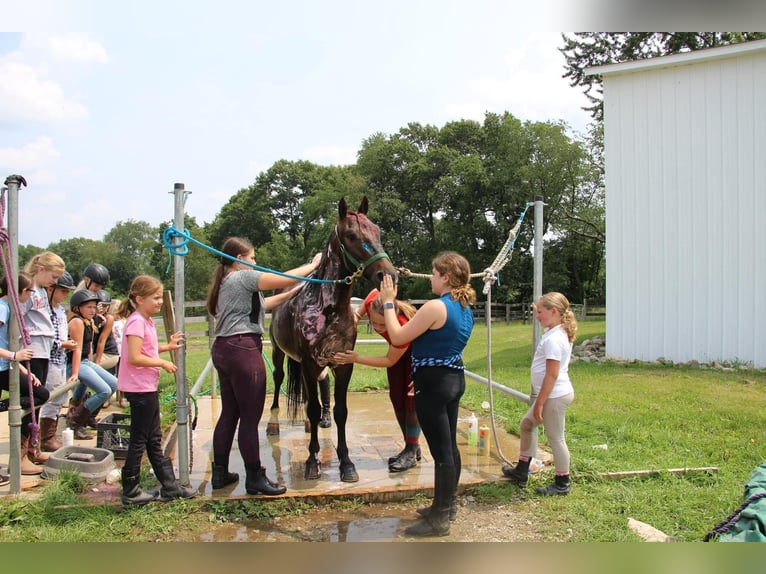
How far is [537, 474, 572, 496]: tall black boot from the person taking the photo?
398 cm

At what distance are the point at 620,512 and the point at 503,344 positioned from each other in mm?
13794

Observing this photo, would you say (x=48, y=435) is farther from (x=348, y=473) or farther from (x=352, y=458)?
(x=348, y=473)

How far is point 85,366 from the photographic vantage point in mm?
5492

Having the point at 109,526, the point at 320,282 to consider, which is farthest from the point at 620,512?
the point at 109,526

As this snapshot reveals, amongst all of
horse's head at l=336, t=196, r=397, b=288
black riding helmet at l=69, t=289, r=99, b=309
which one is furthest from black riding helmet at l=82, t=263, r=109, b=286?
horse's head at l=336, t=196, r=397, b=288

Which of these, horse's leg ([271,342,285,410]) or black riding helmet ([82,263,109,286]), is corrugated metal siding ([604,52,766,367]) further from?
black riding helmet ([82,263,109,286])

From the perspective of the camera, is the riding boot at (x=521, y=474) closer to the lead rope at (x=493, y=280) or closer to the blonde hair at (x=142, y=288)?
the lead rope at (x=493, y=280)

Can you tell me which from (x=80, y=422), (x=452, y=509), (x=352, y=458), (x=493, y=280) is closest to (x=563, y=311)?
(x=493, y=280)

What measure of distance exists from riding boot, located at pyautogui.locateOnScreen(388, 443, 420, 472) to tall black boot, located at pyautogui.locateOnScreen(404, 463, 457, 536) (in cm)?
97

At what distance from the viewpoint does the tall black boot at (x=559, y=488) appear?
13.0ft

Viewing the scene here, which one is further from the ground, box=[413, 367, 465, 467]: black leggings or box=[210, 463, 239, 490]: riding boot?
box=[413, 367, 465, 467]: black leggings

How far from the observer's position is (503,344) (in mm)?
17281

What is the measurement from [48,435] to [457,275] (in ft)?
13.5

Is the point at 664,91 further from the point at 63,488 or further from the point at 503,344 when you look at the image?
the point at 63,488
